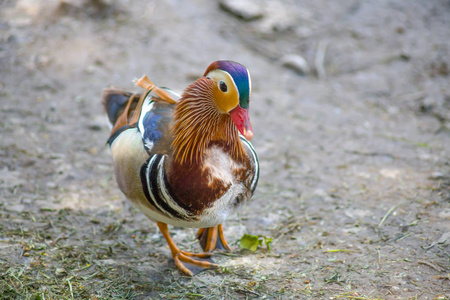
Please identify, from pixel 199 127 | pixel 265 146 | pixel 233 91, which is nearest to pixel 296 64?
pixel 265 146

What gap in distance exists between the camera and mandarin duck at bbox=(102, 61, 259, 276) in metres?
2.60

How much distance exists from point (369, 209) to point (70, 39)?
4191 millimetres

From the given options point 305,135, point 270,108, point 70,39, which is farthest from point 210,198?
point 70,39

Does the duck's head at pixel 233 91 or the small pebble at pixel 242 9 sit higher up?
the duck's head at pixel 233 91

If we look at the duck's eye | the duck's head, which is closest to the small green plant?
the duck's head

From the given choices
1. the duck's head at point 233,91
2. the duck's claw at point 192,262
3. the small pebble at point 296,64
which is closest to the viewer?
the duck's head at point 233,91

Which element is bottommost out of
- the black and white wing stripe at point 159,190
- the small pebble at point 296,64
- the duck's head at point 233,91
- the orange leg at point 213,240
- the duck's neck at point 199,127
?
the small pebble at point 296,64

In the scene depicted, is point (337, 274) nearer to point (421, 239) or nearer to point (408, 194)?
point (421, 239)

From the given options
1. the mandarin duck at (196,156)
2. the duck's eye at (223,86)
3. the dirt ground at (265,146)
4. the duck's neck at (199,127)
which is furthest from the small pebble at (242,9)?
the duck's eye at (223,86)

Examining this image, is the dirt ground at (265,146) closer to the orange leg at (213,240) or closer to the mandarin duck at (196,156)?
the orange leg at (213,240)

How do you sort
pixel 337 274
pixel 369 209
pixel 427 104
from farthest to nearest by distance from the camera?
pixel 427 104 → pixel 369 209 → pixel 337 274

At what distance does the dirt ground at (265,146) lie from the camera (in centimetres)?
283

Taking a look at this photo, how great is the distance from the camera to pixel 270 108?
5.25m

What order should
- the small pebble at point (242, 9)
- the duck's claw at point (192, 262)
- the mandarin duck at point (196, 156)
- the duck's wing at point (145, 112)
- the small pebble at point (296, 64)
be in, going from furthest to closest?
1. the small pebble at point (242, 9)
2. the small pebble at point (296, 64)
3. the duck's claw at point (192, 262)
4. the duck's wing at point (145, 112)
5. the mandarin duck at point (196, 156)
